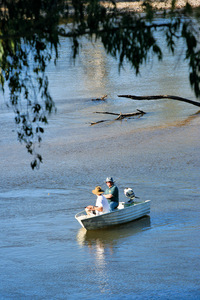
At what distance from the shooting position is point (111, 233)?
632 inches

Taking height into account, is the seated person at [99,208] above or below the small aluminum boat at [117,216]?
above

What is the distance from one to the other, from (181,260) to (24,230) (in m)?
4.69

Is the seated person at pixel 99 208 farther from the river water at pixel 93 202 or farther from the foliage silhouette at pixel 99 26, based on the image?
the foliage silhouette at pixel 99 26

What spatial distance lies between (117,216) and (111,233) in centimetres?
50

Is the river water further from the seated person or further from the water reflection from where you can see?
the seated person

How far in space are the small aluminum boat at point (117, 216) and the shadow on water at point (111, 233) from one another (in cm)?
13

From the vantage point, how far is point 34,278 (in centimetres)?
1308

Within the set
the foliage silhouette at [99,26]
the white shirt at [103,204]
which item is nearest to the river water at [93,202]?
the foliage silhouette at [99,26]

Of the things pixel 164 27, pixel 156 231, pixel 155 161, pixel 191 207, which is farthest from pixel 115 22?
pixel 155 161

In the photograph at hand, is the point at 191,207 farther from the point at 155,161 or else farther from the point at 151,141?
the point at 151,141

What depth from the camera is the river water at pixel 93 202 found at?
12664 millimetres

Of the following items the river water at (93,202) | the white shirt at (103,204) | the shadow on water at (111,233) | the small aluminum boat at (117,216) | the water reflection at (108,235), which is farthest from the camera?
the small aluminum boat at (117,216)

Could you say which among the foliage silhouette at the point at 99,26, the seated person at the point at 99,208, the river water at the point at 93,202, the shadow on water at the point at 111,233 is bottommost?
the shadow on water at the point at 111,233

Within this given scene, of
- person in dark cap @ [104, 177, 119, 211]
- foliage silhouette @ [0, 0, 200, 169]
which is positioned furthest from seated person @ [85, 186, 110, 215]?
foliage silhouette @ [0, 0, 200, 169]
